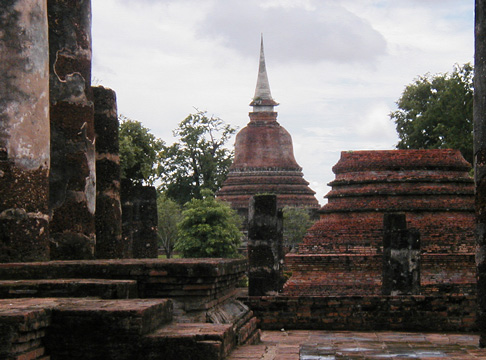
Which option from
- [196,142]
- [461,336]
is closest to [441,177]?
[461,336]

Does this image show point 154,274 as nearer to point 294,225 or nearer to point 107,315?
point 107,315

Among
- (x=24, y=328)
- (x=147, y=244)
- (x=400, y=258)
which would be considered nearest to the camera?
(x=24, y=328)

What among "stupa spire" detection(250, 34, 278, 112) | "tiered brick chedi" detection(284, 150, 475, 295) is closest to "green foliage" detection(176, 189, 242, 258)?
"tiered brick chedi" detection(284, 150, 475, 295)

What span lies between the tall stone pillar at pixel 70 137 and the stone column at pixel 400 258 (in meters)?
5.46

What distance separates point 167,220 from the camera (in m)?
37.4

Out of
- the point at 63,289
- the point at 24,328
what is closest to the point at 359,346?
the point at 63,289

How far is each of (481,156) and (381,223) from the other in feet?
25.0

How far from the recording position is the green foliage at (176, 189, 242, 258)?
26078 mm

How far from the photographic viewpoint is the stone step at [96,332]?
4430 mm

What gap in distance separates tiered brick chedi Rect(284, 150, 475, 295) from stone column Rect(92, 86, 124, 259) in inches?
229

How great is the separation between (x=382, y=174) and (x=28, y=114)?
33.4 feet

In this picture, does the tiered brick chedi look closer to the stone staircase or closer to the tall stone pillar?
the tall stone pillar

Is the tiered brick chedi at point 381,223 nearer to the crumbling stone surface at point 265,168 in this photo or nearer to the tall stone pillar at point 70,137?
the tall stone pillar at point 70,137

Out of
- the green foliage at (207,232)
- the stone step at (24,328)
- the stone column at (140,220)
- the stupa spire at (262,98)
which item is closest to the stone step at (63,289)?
the stone step at (24,328)
